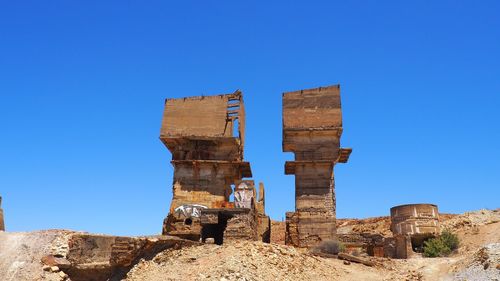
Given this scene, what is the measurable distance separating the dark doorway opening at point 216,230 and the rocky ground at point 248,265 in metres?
2.92

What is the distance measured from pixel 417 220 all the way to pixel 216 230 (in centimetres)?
983

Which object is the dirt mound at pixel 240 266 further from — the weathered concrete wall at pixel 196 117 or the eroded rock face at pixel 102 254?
the weathered concrete wall at pixel 196 117

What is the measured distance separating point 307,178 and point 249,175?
13.9ft

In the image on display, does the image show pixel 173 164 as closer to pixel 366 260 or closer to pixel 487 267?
pixel 366 260

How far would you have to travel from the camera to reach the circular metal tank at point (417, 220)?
70.5 feet

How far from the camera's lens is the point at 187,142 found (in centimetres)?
2688

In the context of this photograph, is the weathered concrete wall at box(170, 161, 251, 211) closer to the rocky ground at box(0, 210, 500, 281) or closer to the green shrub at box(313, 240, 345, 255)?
the green shrub at box(313, 240, 345, 255)

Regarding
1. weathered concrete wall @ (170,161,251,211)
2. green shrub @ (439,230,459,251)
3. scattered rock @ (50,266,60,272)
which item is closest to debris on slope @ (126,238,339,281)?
scattered rock @ (50,266,60,272)

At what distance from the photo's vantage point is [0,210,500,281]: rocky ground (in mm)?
13594

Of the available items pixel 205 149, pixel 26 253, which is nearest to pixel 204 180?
pixel 205 149

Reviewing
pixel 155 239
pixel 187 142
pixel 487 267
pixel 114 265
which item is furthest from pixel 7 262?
pixel 487 267

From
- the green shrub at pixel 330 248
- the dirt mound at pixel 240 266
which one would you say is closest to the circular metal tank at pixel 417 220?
the green shrub at pixel 330 248

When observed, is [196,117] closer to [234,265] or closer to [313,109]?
[313,109]

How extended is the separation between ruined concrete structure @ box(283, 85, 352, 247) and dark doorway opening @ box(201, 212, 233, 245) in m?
5.45
